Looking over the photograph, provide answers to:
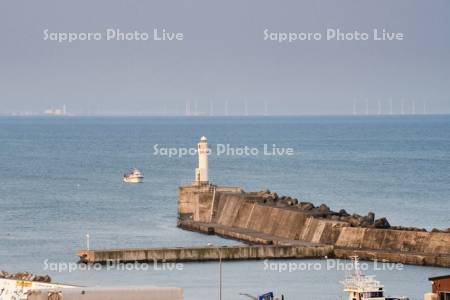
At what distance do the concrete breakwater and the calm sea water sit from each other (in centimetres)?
122

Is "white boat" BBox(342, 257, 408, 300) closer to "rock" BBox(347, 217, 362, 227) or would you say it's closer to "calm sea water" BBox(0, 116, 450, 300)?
"calm sea water" BBox(0, 116, 450, 300)

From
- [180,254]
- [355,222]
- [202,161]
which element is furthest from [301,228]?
[202,161]

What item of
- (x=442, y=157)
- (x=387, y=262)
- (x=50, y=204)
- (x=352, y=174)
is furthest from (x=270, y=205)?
(x=442, y=157)

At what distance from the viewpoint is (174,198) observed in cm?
9956

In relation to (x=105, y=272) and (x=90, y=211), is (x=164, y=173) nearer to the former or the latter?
(x=90, y=211)

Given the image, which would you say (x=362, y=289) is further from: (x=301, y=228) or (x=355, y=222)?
(x=301, y=228)

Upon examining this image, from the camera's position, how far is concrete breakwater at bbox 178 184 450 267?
62.3 metres

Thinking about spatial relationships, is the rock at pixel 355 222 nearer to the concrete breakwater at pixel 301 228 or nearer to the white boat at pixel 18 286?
the concrete breakwater at pixel 301 228

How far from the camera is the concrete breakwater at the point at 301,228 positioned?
205 ft

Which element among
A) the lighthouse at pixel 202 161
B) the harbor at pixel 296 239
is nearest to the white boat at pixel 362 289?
the harbor at pixel 296 239

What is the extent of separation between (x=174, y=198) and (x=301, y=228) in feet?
101

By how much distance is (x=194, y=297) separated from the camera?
52219mm

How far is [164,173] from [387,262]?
69614 mm

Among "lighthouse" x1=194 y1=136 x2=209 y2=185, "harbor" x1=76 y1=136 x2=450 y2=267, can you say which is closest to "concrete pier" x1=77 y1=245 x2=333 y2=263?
"harbor" x1=76 y1=136 x2=450 y2=267
